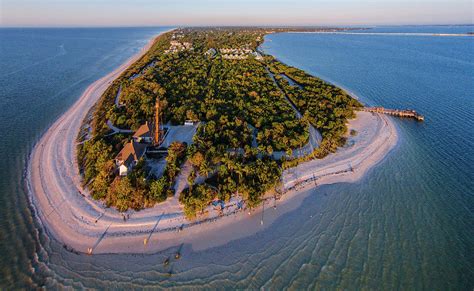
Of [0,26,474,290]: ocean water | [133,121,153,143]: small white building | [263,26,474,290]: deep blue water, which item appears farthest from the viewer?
[133,121,153,143]: small white building

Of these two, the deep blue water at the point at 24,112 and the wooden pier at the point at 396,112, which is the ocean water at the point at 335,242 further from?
the wooden pier at the point at 396,112

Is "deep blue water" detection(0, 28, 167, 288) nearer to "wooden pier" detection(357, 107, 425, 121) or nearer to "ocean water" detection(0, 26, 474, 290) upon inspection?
"ocean water" detection(0, 26, 474, 290)

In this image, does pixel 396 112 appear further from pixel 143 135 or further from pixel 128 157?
pixel 128 157

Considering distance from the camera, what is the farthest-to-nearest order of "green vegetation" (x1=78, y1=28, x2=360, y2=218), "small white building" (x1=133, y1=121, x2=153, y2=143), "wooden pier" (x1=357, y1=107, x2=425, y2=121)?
1. "wooden pier" (x1=357, y1=107, x2=425, y2=121)
2. "small white building" (x1=133, y1=121, x2=153, y2=143)
3. "green vegetation" (x1=78, y1=28, x2=360, y2=218)

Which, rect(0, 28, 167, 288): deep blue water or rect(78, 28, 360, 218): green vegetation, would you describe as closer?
rect(0, 28, 167, 288): deep blue water

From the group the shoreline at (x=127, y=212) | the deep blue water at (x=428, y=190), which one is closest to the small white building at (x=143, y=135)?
the shoreline at (x=127, y=212)

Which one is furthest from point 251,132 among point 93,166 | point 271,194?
point 93,166

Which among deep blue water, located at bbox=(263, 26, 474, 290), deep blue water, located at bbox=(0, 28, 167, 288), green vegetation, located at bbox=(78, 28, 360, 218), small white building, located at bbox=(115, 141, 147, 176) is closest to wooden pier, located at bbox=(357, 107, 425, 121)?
deep blue water, located at bbox=(263, 26, 474, 290)

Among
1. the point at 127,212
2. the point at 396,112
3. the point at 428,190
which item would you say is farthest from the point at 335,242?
the point at 396,112
